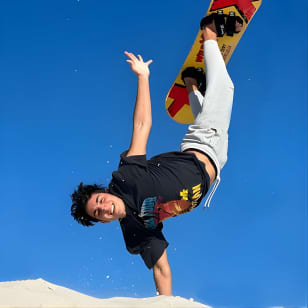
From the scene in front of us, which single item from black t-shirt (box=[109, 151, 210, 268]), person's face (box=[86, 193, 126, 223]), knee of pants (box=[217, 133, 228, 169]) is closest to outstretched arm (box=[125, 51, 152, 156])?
black t-shirt (box=[109, 151, 210, 268])

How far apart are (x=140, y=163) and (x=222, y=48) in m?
2.65

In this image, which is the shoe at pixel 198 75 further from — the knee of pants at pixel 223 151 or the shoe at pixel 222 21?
the knee of pants at pixel 223 151

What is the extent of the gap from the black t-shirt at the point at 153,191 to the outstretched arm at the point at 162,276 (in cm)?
6

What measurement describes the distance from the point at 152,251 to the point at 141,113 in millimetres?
1523

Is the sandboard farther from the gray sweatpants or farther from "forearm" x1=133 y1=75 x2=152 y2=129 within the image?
"forearm" x1=133 y1=75 x2=152 y2=129

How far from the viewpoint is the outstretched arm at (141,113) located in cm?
376

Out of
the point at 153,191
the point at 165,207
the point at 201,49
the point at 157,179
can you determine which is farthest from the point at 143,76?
the point at 201,49

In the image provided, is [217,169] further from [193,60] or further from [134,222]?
[193,60]

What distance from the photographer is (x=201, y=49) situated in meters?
5.64

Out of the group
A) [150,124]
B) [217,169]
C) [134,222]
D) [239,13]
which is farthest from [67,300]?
[239,13]

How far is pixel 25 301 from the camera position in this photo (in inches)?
116

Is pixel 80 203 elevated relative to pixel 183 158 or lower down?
lower down

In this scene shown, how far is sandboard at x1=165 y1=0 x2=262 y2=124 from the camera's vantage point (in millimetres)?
5340

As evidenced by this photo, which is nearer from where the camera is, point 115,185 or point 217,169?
point 115,185
